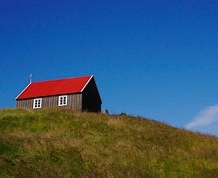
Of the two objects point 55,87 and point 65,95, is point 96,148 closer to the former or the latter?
point 65,95

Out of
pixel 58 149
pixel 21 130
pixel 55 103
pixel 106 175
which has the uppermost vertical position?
pixel 55 103

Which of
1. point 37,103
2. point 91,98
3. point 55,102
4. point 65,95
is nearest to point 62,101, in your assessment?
point 65,95

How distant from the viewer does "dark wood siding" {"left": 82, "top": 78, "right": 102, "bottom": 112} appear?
181 feet

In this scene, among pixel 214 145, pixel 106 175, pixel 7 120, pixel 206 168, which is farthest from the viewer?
pixel 7 120

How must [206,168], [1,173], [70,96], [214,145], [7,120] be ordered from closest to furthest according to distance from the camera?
[1,173] → [206,168] → [214,145] → [7,120] → [70,96]

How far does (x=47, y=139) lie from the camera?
3147cm

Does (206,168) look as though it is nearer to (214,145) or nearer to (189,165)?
(189,165)

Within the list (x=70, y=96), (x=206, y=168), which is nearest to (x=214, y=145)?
(x=206, y=168)

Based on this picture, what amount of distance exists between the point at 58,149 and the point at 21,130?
9.21 meters

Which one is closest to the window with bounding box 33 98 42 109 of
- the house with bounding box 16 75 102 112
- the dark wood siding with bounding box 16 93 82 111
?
the house with bounding box 16 75 102 112

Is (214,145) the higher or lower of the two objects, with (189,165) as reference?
higher

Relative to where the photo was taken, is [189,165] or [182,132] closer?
[189,165]

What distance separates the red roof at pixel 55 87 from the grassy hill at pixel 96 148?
10847 millimetres

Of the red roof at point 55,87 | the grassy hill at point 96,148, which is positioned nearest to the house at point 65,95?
the red roof at point 55,87
